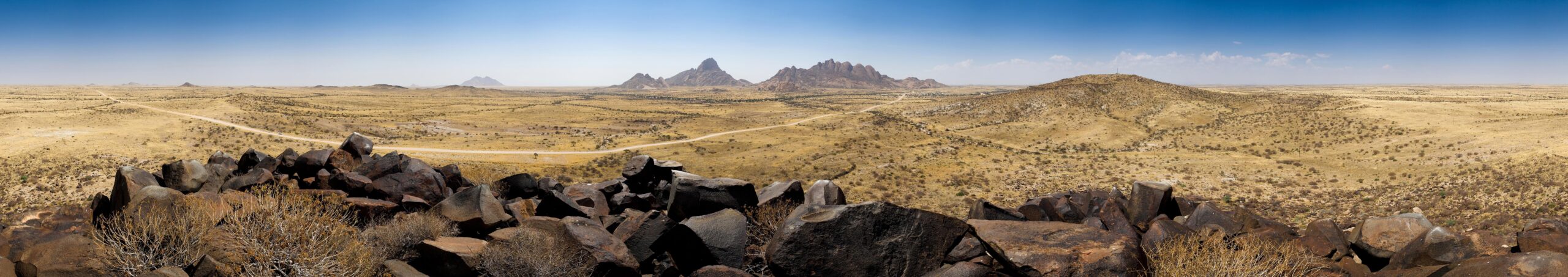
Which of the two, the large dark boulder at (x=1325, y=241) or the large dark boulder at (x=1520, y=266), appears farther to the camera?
the large dark boulder at (x=1325, y=241)

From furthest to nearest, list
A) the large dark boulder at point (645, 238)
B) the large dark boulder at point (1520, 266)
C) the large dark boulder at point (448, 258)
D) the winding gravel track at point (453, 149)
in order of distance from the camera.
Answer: the winding gravel track at point (453, 149), the large dark boulder at point (645, 238), the large dark boulder at point (448, 258), the large dark boulder at point (1520, 266)

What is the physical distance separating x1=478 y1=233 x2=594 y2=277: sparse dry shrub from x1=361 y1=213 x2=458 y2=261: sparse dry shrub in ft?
6.31

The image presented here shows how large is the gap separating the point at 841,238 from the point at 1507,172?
140ft

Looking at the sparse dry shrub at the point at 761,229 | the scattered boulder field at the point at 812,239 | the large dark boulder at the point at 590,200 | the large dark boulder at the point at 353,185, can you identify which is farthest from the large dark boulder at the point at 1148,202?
the large dark boulder at the point at 353,185

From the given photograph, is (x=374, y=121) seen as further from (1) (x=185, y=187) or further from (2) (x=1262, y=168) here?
(2) (x=1262, y=168)

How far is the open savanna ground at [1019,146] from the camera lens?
31.9 meters

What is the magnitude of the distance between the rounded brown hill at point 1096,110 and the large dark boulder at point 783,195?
55398mm

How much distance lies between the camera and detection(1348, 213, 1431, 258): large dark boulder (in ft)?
41.1

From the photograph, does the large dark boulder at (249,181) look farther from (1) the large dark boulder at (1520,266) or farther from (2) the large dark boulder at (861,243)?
(1) the large dark boulder at (1520,266)

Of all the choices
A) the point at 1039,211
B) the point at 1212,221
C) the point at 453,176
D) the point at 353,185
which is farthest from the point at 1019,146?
the point at 353,185

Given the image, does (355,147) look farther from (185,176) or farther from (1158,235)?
(1158,235)

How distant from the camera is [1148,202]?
60.0 feet

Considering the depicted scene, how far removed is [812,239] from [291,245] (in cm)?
893

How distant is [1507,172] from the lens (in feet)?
105
